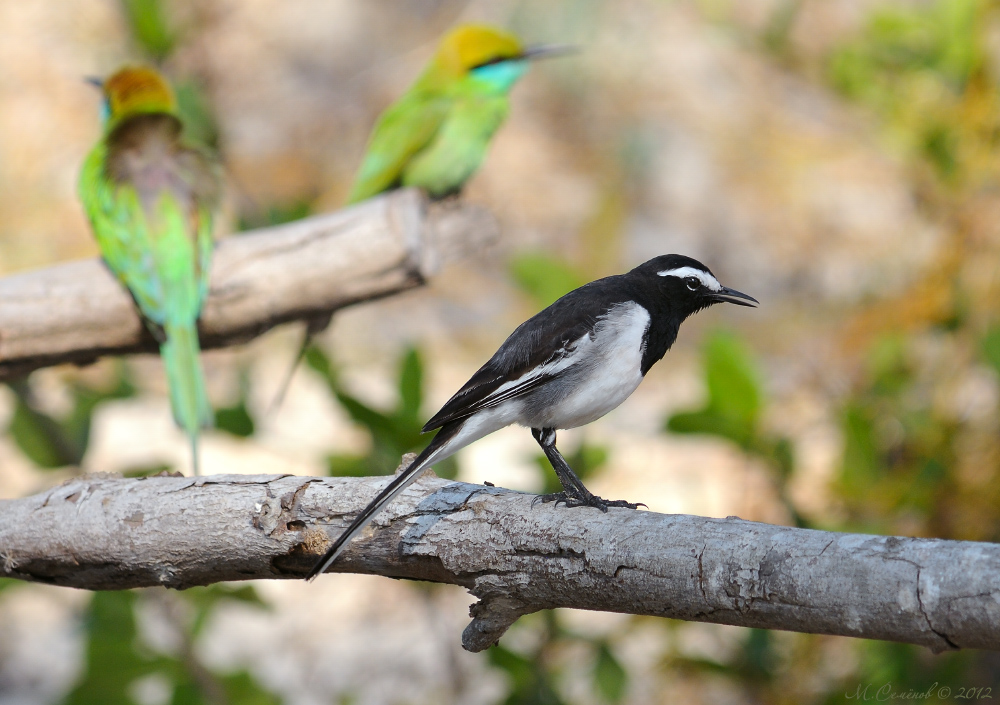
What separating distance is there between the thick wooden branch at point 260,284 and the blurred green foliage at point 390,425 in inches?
12.4

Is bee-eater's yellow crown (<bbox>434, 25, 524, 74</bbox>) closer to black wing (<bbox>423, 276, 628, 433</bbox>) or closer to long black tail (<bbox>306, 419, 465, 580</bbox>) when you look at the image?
black wing (<bbox>423, 276, 628, 433</bbox>)

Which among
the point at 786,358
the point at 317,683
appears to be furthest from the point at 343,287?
the point at 786,358

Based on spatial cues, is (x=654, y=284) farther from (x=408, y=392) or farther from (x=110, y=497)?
(x=110, y=497)

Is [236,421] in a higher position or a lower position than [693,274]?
lower

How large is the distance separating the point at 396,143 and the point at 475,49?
71 cm

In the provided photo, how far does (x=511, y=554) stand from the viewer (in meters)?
Answer: 1.86

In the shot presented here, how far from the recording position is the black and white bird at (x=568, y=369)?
2.15m

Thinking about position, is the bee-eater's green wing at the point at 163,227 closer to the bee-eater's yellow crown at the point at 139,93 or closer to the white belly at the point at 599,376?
the bee-eater's yellow crown at the point at 139,93

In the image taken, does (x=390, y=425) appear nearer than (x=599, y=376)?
No

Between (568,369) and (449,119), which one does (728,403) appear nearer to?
(568,369)

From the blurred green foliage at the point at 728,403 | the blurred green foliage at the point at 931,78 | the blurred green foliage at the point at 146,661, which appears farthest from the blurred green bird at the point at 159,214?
the blurred green foliage at the point at 931,78

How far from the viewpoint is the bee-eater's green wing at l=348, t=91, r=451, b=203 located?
4.66 m

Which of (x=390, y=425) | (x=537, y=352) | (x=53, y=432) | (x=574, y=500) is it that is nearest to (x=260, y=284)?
(x=390, y=425)

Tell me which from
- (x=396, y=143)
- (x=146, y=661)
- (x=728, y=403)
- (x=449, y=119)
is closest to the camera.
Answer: (x=728, y=403)
